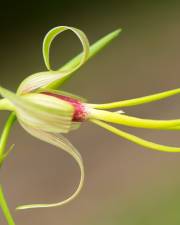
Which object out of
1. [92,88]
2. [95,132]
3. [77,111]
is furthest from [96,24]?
[77,111]

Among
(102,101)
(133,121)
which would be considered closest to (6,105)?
(133,121)

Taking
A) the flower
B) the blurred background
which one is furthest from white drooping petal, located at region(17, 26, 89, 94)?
the blurred background

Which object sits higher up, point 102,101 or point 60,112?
point 102,101

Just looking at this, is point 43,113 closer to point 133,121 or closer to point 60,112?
point 60,112

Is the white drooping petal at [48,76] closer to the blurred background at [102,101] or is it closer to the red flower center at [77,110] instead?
the red flower center at [77,110]

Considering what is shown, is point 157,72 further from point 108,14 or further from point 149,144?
point 149,144
